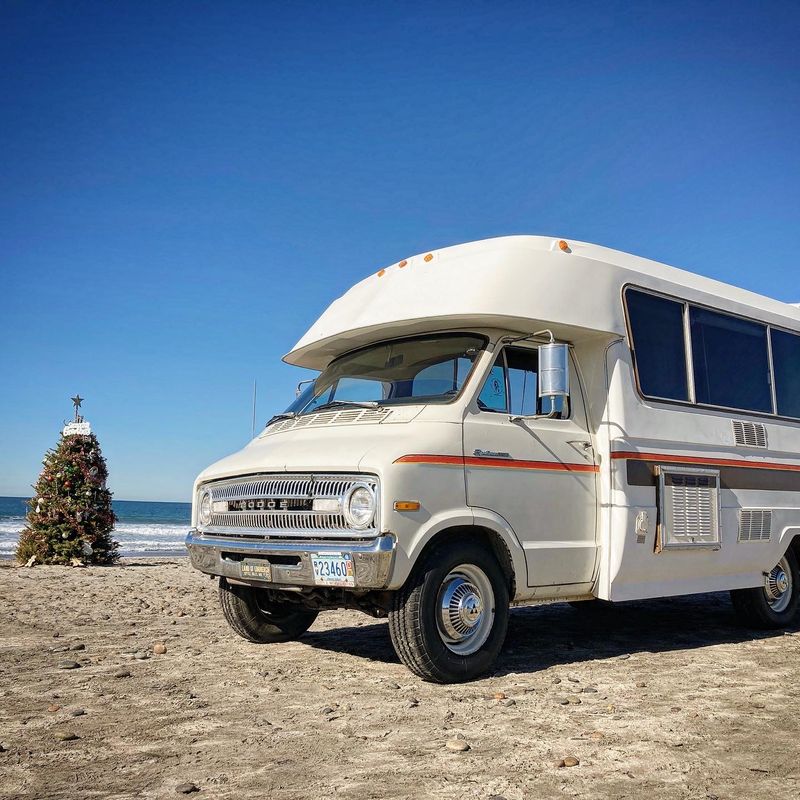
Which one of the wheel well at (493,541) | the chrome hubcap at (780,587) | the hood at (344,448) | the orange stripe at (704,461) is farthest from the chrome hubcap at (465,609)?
the chrome hubcap at (780,587)

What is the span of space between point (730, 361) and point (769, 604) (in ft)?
8.28

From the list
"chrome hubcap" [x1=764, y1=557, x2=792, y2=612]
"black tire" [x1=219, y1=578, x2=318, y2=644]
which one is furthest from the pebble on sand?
"chrome hubcap" [x1=764, y1=557, x2=792, y2=612]

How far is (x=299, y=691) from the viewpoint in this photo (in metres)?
5.63

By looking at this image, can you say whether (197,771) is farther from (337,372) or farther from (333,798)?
(337,372)

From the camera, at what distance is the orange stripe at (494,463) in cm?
560

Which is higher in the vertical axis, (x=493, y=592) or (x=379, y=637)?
(x=493, y=592)

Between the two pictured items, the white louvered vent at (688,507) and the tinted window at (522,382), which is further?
the white louvered vent at (688,507)

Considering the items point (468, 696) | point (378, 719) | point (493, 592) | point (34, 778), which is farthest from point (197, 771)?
point (493, 592)

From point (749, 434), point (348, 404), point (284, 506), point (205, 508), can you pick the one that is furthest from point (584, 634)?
point (205, 508)

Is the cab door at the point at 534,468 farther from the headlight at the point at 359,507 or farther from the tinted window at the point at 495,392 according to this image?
the headlight at the point at 359,507

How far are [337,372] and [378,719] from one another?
3200mm

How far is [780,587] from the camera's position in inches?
342

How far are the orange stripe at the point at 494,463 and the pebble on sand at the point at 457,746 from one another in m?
1.80

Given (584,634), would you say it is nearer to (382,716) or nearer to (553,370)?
(553,370)
